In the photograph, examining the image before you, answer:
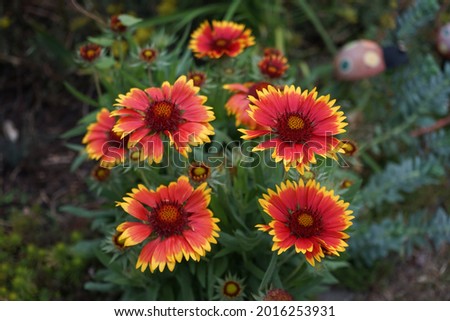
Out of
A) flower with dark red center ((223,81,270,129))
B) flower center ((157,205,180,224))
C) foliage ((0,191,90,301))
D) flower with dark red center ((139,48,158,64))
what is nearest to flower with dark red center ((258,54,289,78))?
flower with dark red center ((223,81,270,129))

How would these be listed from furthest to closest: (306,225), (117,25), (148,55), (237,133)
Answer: (237,133) → (117,25) → (148,55) → (306,225)

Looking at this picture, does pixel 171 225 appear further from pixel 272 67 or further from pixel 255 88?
pixel 272 67

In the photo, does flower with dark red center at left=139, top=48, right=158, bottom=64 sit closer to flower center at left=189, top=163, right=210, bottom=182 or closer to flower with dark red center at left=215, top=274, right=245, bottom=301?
flower center at left=189, top=163, right=210, bottom=182

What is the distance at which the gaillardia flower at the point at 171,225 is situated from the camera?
117cm

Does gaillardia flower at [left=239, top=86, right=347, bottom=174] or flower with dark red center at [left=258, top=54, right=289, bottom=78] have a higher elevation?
flower with dark red center at [left=258, top=54, right=289, bottom=78]

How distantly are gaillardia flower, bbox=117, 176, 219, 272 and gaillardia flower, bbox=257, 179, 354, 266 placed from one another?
14 centimetres

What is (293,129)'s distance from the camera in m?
1.15

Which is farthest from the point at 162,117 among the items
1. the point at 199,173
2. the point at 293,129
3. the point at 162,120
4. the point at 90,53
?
the point at 90,53

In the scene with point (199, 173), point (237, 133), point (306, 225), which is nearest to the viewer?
point (306, 225)

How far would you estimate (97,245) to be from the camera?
1861 millimetres

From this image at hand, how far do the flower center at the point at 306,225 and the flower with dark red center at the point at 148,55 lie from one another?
2.16 ft

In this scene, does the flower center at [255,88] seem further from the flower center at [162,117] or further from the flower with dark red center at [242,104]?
the flower center at [162,117]

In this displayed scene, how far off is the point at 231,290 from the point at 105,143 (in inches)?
20.0

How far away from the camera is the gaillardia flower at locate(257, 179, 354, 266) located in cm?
112
